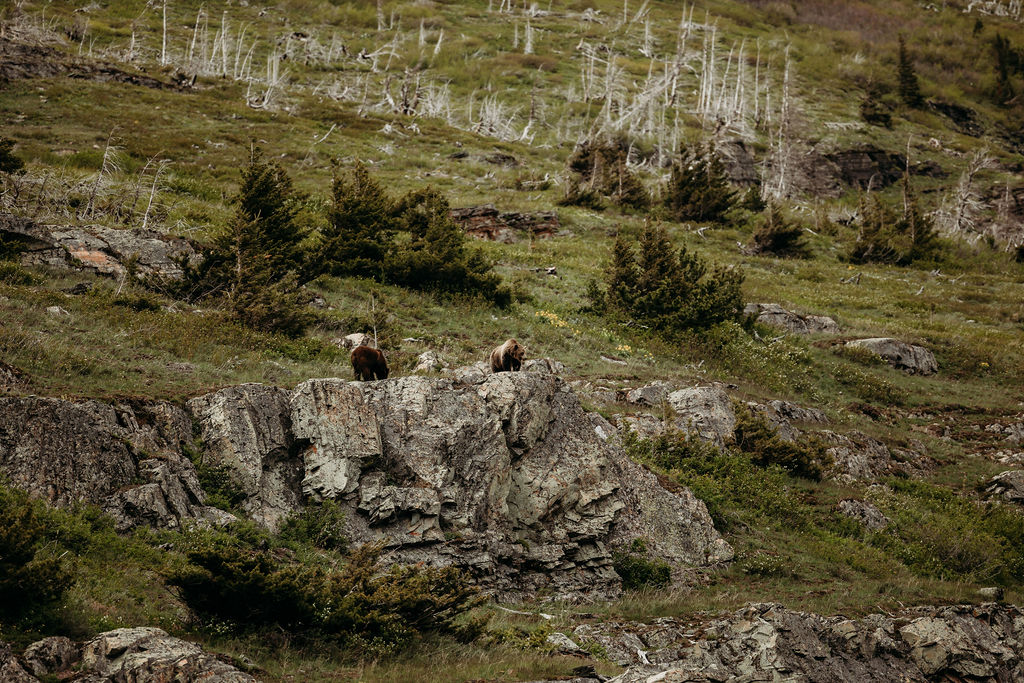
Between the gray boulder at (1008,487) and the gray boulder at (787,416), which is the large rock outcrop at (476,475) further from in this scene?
the gray boulder at (1008,487)

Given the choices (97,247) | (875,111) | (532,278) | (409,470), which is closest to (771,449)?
(409,470)

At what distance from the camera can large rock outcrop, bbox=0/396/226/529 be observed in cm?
811

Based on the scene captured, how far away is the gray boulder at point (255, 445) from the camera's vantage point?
994cm

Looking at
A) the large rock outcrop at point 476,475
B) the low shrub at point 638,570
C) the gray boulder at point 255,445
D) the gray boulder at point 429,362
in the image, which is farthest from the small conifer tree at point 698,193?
the gray boulder at point 255,445

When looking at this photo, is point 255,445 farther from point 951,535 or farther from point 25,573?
point 951,535

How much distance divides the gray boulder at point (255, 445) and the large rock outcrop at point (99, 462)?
1.92ft

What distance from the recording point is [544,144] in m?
63.6

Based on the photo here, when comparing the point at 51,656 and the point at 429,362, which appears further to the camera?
the point at 429,362

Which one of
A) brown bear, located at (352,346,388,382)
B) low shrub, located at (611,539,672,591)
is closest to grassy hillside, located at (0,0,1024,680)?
low shrub, located at (611,539,672,591)

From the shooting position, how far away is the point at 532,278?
2811 cm

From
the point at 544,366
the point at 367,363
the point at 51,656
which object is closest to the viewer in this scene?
the point at 51,656

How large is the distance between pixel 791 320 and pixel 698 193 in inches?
633

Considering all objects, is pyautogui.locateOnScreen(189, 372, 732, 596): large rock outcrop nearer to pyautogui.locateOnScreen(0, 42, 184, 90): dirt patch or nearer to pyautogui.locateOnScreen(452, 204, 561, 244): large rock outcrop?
pyautogui.locateOnScreen(452, 204, 561, 244): large rock outcrop

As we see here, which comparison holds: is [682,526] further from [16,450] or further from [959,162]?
[959,162]
